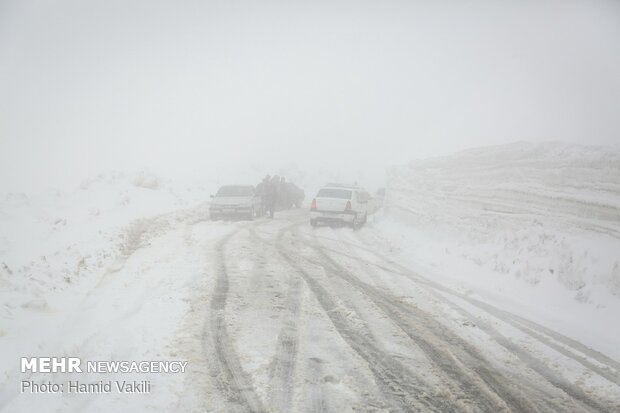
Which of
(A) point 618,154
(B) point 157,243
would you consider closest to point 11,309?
(B) point 157,243

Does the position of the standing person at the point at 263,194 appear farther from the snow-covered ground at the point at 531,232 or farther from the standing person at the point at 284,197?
the snow-covered ground at the point at 531,232

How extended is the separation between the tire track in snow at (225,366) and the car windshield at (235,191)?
13.3 meters

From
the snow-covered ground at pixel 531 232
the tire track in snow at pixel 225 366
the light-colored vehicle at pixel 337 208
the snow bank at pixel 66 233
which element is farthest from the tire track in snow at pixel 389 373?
the light-colored vehicle at pixel 337 208

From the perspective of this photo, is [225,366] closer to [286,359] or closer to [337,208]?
[286,359]

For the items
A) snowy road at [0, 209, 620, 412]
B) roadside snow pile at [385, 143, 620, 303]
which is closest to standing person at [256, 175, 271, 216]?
roadside snow pile at [385, 143, 620, 303]

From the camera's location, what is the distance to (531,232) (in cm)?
1169

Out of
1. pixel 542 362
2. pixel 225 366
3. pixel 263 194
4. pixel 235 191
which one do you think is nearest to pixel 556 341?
pixel 542 362

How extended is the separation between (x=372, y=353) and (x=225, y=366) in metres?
1.86

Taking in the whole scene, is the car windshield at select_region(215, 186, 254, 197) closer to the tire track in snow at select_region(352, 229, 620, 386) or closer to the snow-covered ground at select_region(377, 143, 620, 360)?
the snow-covered ground at select_region(377, 143, 620, 360)

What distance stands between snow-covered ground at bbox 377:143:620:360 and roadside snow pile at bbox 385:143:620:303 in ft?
0.10

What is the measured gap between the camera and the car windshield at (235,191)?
2008cm

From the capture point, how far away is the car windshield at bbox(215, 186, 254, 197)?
20078mm

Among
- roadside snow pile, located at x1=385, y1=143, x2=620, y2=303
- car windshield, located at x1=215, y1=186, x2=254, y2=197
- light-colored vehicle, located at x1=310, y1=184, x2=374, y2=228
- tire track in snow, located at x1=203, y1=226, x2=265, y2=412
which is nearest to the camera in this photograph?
tire track in snow, located at x1=203, y1=226, x2=265, y2=412

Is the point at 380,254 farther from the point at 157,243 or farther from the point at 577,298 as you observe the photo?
the point at 157,243
